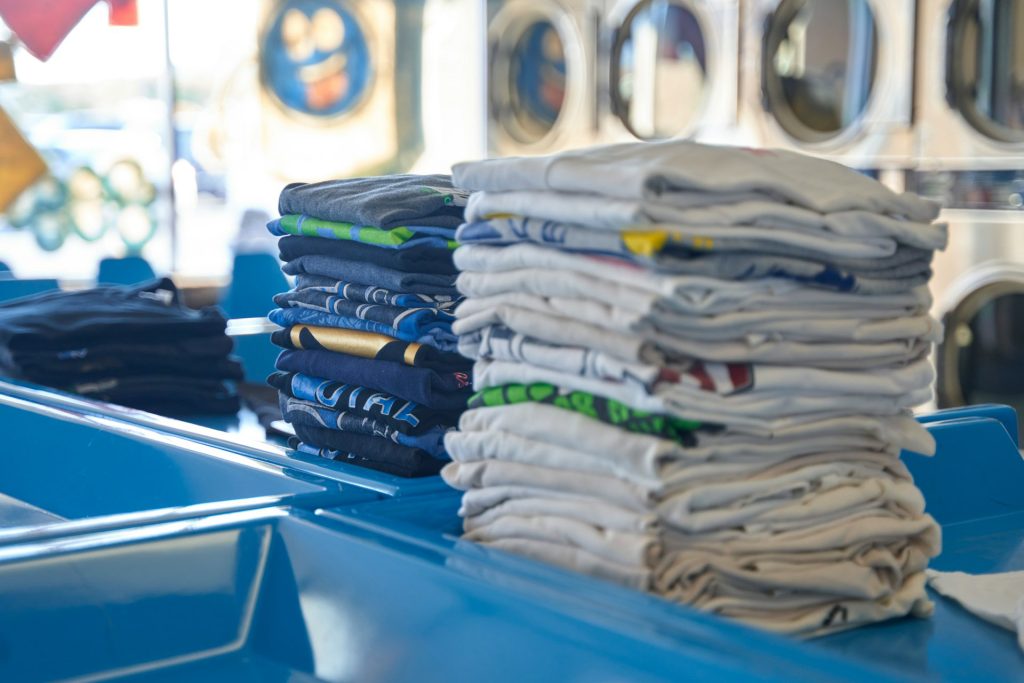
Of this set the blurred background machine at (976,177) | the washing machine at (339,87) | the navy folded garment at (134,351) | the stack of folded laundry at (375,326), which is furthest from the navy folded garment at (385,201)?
the washing machine at (339,87)

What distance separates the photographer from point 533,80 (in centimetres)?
495

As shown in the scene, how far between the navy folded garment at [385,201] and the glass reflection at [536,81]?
11.8 ft

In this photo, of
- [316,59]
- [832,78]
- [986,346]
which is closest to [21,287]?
[832,78]

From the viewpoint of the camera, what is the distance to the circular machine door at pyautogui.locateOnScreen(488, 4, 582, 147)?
4.82 m

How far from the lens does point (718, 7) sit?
13.4 ft

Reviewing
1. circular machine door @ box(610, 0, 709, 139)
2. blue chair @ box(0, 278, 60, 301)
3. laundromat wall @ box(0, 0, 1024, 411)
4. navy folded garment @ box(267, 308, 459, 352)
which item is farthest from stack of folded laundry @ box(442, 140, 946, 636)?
circular machine door @ box(610, 0, 709, 139)

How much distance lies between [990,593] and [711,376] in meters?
0.34

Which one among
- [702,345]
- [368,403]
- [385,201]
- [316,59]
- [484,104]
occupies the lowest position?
[368,403]

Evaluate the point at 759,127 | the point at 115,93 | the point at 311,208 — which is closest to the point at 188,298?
the point at 115,93

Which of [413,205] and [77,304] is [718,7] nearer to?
[77,304]

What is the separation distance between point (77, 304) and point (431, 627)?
1.35 meters

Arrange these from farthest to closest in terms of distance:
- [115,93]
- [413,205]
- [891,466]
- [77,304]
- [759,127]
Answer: [115,93] → [759,127] → [77,304] → [413,205] → [891,466]

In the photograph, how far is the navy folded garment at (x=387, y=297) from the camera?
1222 mm

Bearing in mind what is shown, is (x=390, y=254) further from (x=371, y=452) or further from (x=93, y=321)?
(x=93, y=321)
